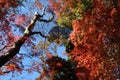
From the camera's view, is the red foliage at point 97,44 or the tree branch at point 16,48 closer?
the tree branch at point 16,48

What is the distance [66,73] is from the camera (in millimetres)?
21984

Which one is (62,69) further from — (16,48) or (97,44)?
(16,48)

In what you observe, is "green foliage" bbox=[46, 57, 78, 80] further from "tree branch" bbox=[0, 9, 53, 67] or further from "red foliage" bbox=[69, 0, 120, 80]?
"tree branch" bbox=[0, 9, 53, 67]

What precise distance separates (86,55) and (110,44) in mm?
2053

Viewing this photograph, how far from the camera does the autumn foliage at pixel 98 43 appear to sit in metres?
22.8

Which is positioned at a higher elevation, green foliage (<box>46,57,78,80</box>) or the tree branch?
the tree branch

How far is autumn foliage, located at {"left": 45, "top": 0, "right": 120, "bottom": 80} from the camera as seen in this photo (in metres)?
22.8

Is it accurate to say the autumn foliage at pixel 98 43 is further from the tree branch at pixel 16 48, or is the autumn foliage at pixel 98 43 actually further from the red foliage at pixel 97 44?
the tree branch at pixel 16 48

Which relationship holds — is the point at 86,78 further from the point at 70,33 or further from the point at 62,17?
the point at 62,17

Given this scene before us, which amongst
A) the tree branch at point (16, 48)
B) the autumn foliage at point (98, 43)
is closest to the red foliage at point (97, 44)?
the autumn foliage at point (98, 43)

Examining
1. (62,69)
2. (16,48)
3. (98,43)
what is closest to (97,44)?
(98,43)

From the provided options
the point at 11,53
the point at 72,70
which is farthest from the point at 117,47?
the point at 11,53

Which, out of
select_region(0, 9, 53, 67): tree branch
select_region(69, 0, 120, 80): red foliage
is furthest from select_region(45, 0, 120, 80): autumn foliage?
select_region(0, 9, 53, 67): tree branch

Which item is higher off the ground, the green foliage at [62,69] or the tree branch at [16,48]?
the tree branch at [16,48]
